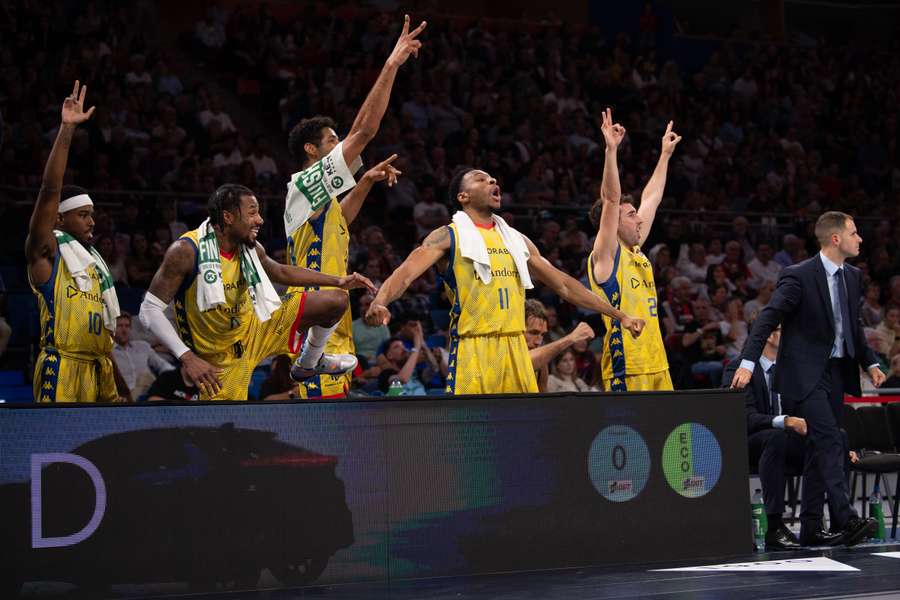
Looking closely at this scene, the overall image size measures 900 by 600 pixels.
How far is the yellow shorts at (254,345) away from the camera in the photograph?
21.5 feet

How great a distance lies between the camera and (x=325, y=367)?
6945mm

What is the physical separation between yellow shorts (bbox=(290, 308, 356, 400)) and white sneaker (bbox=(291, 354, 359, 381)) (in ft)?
0.82

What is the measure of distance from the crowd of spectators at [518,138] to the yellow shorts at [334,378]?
3001mm

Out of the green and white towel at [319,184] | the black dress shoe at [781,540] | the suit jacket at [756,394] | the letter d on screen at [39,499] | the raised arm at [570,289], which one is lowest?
the black dress shoe at [781,540]

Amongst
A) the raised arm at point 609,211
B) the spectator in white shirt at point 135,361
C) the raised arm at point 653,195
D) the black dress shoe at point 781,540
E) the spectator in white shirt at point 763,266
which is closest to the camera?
the black dress shoe at point 781,540

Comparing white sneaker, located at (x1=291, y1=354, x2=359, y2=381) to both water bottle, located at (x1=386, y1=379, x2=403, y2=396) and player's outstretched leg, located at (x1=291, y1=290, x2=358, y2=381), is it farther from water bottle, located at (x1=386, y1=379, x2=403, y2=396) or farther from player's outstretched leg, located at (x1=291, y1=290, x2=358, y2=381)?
water bottle, located at (x1=386, y1=379, x2=403, y2=396)

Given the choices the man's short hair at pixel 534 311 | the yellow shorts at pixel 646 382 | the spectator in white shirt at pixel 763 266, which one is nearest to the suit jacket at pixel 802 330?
the yellow shorts at pixel 646 382

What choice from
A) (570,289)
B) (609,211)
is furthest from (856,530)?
(609,211)

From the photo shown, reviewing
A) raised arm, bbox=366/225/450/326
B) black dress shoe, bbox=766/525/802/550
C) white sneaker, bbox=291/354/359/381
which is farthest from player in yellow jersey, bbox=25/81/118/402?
black dress shoe, bbox=766/525/802/550

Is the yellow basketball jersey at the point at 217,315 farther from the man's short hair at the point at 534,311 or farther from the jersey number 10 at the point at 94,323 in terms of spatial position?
the man's short hair at the point at 534,311

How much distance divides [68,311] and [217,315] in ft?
2.81

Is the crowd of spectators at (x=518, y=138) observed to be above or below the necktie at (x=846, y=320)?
above

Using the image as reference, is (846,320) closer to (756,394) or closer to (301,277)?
(756,394)

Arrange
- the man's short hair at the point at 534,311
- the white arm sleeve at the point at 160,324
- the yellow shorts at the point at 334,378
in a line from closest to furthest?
the white arm sleeve at the point at 160,324, the yellow shorts at the point at 334,378, the man's short hair at the point at 534,311
